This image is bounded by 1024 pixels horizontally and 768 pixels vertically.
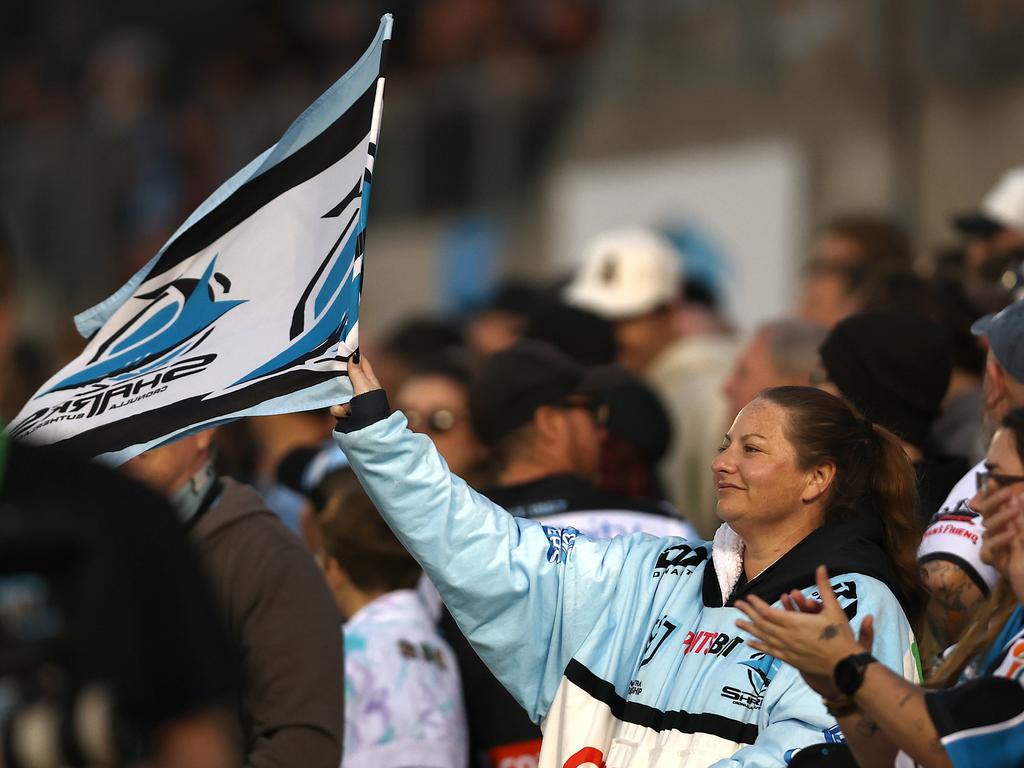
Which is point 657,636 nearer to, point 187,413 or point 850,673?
point 850,673

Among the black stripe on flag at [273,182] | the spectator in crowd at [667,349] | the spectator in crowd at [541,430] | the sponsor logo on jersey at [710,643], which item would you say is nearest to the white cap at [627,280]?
the spectator in crowd at [667,349]

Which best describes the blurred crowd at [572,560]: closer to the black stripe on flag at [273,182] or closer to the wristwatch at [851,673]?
the wristwatch at [851,673]

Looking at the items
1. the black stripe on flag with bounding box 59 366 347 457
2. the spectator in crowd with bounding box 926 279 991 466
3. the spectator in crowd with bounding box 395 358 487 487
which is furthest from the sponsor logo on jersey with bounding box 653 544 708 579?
the spectator in crowd with bounding box 395 358 487 487

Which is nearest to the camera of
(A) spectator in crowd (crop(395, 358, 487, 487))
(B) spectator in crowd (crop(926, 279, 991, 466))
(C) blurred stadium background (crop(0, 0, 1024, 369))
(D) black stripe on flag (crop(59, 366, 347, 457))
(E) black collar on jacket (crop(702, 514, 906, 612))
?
(E) black collar on jacket (crop(702, 514, 906, 612))

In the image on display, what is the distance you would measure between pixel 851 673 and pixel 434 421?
121 inches

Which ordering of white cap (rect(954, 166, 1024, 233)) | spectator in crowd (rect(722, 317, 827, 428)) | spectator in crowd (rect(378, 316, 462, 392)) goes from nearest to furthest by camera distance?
spectator in crowd (rect(722, 317, 827, 428)), white cap (rect(954, 166, 1024, 233)), spectator in crowd (rect(378, 316, 462, 392))

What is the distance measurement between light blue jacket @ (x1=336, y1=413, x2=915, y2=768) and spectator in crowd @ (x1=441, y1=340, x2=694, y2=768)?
3.31ft

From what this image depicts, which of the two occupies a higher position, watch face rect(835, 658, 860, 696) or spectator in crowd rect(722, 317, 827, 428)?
spectator in crowd rect(722, 317, 827, 428)

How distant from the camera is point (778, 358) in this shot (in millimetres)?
5555

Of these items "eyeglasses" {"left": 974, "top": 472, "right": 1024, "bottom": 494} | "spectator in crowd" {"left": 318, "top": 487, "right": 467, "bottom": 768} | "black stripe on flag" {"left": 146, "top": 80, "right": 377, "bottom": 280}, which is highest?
"black stripe on flag" {"left": 146, "top": 80, "right": 377, "bottom": 280}

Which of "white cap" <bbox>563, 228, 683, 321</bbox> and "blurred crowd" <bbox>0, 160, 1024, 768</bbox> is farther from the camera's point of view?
"white cap" <bbox>563, 228, 683, 321</bbox>

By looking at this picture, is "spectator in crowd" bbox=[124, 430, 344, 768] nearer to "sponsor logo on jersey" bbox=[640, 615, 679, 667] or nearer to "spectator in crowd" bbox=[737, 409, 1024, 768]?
"sponsor logo on jersey" bbox=[640, 615, 679, 667]

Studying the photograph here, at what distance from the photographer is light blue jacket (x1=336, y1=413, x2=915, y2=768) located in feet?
11.1

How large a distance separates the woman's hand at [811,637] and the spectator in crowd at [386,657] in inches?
66.0
